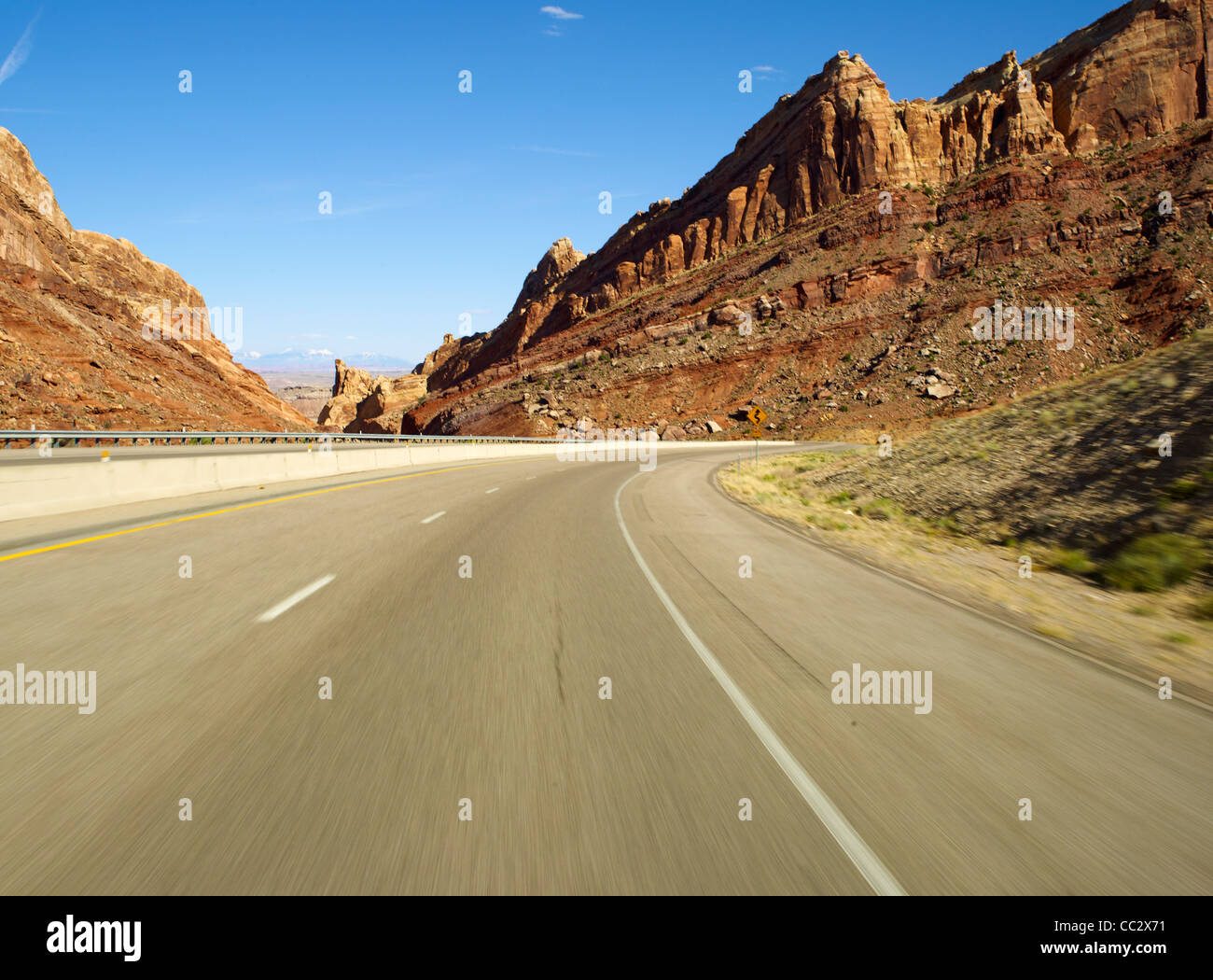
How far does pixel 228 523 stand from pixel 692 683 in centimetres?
1052

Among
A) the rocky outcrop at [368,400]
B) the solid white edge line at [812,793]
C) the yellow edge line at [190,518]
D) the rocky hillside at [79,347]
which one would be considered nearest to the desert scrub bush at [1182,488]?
the solid white edge line at [812,793]

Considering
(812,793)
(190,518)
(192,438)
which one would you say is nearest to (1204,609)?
(812,793)

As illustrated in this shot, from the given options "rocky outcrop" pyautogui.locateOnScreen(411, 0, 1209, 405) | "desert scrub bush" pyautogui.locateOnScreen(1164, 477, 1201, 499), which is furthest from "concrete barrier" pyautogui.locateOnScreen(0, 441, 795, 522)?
"rocky outcrop" pyautogui.locateOnScreen(411, 0, 1209, 405)

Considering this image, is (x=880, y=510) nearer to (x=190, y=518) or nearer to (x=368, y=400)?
(x=190, y=518)

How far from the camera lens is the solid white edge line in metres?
2.88

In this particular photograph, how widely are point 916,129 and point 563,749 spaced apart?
336 feet

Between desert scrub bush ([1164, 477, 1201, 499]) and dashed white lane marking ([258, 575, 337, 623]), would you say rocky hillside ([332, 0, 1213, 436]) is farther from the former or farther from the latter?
dashed white lane marking ([258, 575, 337, 623])

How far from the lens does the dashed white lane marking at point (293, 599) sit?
21.8 feet

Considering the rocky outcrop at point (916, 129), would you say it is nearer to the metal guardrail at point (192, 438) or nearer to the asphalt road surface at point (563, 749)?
the metal guardrail at point (192, 438)

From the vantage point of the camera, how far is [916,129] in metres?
87.6

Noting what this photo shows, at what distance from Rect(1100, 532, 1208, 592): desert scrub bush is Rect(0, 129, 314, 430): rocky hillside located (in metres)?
55.1

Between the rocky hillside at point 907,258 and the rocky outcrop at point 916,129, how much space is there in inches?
10.3
